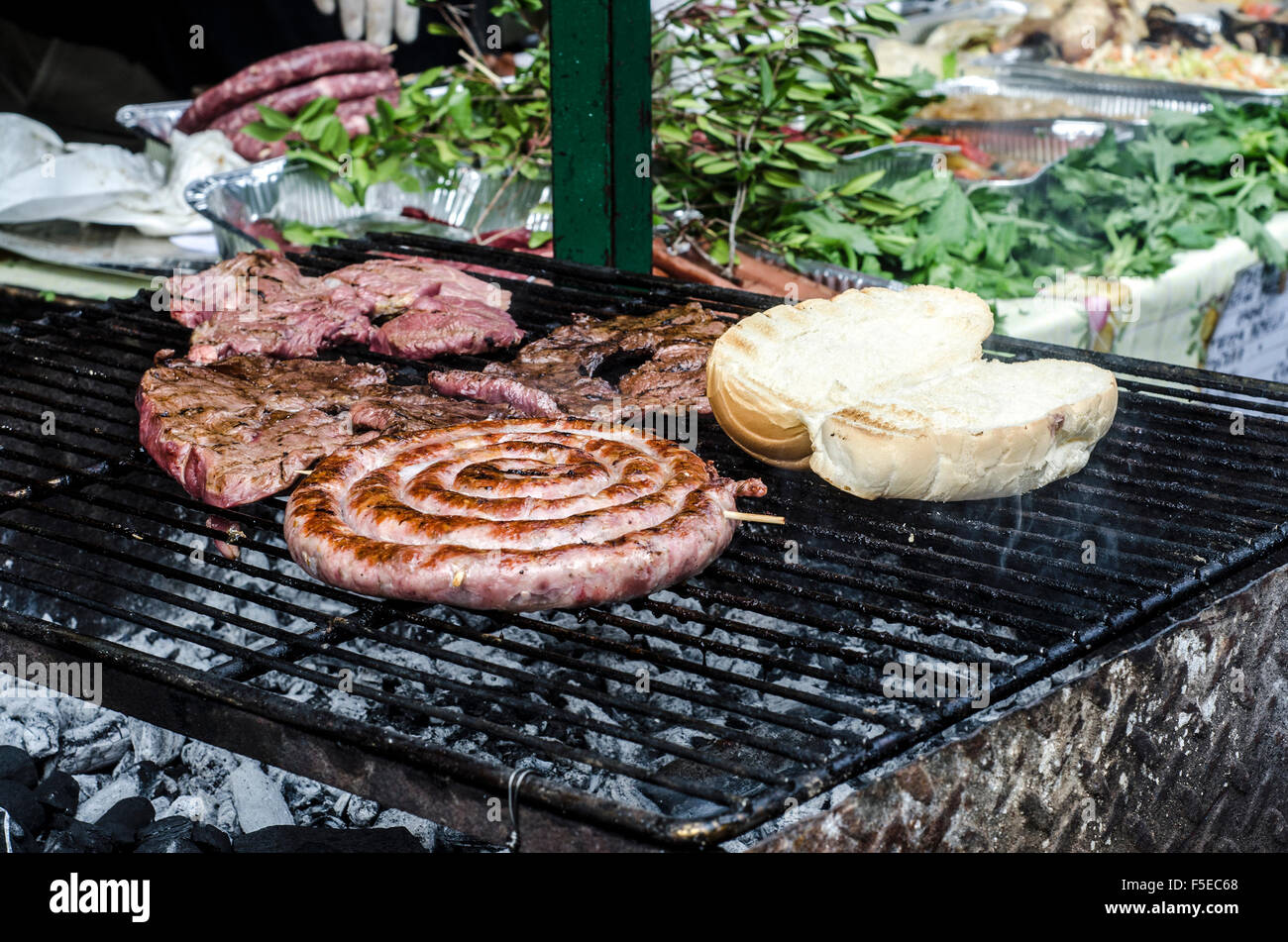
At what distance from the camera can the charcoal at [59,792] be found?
9.87 ft

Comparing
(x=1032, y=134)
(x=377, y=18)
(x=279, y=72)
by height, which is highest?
(x=377, y=18)

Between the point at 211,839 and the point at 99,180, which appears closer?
the point at 211,839

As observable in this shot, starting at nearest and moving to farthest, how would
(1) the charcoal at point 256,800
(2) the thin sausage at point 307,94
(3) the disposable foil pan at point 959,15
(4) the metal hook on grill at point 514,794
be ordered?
(4) the metal hook on grill at point 514,794
(1) the charcoal at point 256,800
(2) the thin sausage at point 307,94
(3) the disposable foil pan at point 959,15

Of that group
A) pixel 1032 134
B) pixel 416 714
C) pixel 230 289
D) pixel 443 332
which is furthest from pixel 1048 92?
pixel 416 714

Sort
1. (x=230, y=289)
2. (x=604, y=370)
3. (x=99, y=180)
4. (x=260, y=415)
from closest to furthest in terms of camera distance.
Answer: (x=260, y=415), (x=604, y=370), (x=230, y=289), (x=99, y=180)

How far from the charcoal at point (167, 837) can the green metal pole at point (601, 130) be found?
8.84ft

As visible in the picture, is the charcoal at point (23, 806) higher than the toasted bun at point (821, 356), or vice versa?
the toasted bun at point (821, 356)

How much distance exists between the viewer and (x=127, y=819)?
2.92 metres

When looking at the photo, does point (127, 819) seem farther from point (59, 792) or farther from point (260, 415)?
point (260, 415)

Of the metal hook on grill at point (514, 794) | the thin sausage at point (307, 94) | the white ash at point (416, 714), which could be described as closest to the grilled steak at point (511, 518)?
the white ash at point (416, 714)

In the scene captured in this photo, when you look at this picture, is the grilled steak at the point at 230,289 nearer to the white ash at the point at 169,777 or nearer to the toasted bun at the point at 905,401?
the white ash at the point at 169,777

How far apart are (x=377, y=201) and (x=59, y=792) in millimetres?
3699

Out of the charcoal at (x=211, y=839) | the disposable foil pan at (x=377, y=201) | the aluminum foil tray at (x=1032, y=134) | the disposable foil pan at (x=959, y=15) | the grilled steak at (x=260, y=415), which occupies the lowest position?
the charcoal at (x=211, y=839)
